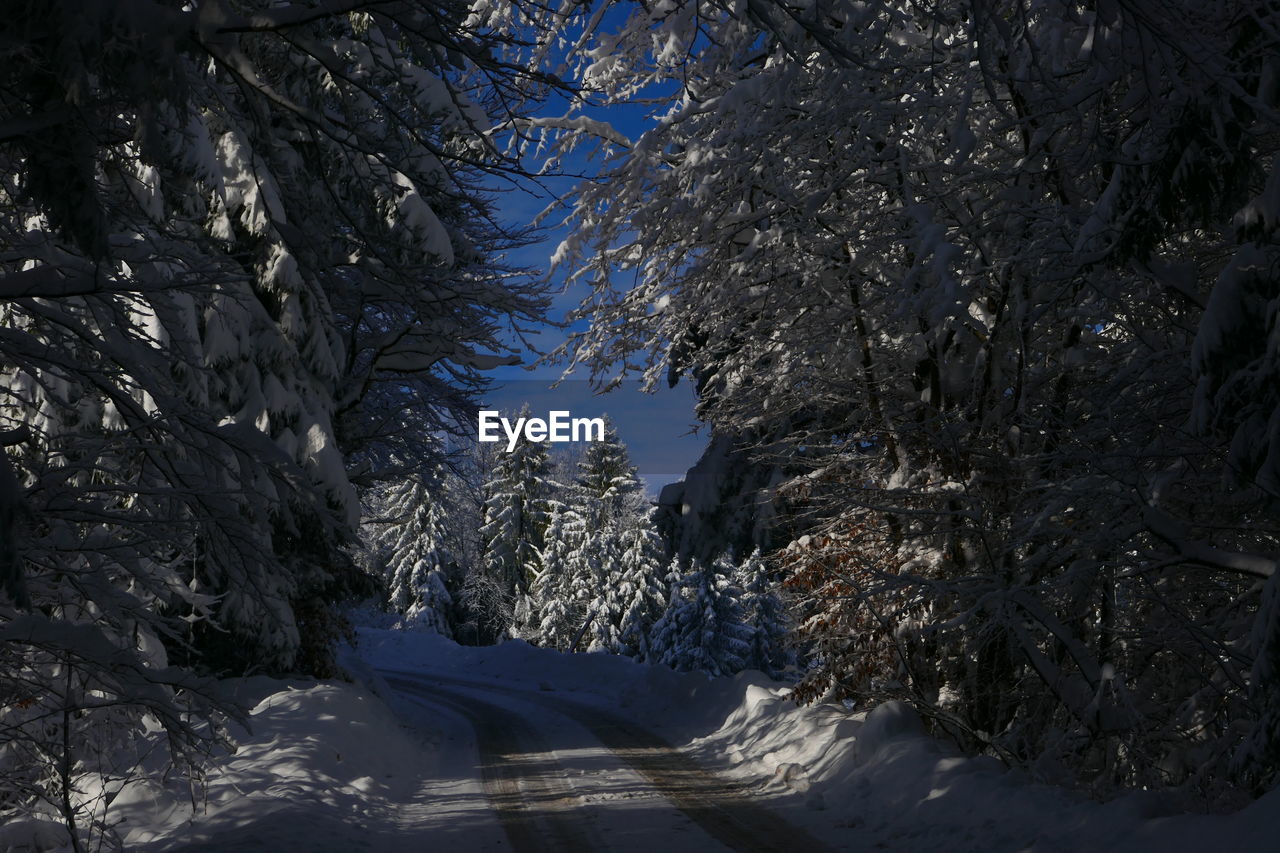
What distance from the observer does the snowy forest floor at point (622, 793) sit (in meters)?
6.90

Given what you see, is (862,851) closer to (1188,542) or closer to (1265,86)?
(1188,542)

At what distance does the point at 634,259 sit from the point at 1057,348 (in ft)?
15.0

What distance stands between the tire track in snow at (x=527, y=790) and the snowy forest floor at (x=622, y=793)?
40mm

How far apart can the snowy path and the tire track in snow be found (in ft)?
0.03

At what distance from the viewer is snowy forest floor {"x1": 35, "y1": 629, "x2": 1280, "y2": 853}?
6898 mm

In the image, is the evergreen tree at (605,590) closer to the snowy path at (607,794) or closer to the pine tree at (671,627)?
the pine tree at (671,627)

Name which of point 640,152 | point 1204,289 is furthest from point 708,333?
point 1204,289

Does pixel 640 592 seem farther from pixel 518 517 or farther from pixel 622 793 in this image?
pixel 622 793

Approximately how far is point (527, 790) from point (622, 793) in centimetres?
115

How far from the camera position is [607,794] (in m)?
10.2

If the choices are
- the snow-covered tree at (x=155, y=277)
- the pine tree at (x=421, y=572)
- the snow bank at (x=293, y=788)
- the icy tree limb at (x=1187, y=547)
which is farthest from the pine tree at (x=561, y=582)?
the icy tree limb at (x=1187, y=547)

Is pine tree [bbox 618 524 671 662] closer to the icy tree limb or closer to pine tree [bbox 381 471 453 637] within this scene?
pine tree [bbox 381 471 453 637]

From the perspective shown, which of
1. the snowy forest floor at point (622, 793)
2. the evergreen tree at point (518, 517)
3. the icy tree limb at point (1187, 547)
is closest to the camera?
the icy tree limb at point (1187, 547)

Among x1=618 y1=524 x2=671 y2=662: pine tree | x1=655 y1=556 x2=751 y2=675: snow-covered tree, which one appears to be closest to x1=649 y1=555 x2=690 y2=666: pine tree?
x1=655 y1=556 x2=751 y2=675: snow-covered tree
